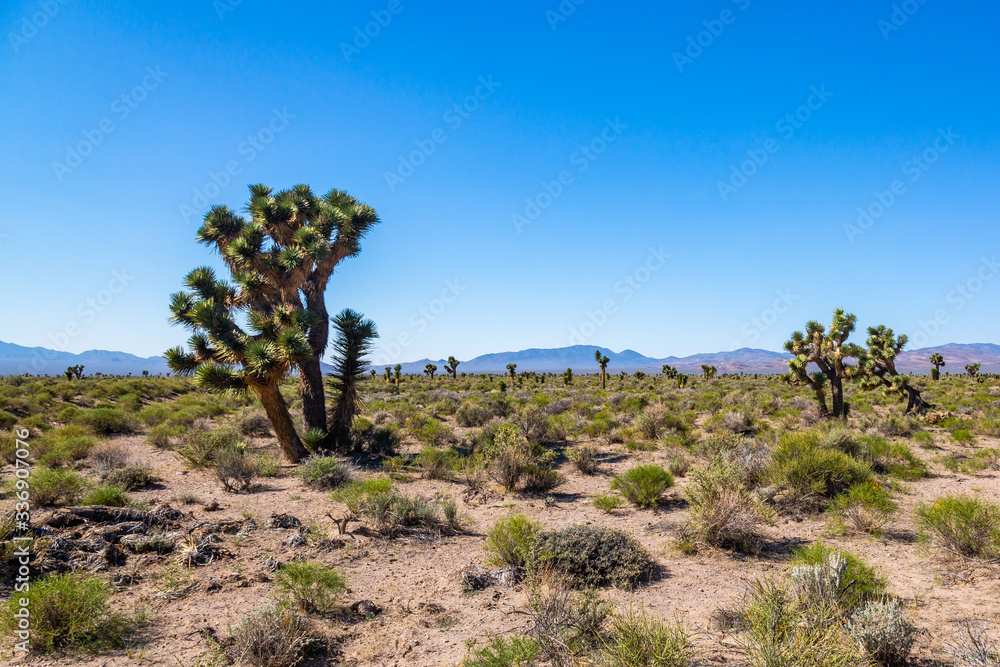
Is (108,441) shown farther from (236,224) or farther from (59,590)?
(59,590)

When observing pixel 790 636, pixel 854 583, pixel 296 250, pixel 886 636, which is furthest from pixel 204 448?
pixel 886 636

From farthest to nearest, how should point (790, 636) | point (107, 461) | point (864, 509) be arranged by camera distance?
point (107, 461) → point (864, 509) → point (790, 636)

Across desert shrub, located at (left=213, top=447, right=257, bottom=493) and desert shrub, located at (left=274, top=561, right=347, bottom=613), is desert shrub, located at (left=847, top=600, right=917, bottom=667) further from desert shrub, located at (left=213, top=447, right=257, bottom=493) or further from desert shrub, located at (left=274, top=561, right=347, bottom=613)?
desert shrub, located at (left=213, top=447, right=257, bottom=493)

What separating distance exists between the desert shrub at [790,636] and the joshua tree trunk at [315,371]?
12646 mm

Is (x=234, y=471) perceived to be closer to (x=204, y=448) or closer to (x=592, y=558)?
(x=204, y=448)

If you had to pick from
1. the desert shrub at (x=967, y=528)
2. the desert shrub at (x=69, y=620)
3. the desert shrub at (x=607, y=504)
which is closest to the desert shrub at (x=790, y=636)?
the desert shrub at (x=967, y=528)

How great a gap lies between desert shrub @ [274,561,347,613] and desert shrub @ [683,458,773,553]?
194 inches

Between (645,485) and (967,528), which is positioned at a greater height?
(645,485)

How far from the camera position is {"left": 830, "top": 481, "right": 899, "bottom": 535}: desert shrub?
24.8ft

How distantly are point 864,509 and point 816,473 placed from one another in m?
1.56

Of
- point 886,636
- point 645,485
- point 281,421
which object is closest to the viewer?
point 886,636

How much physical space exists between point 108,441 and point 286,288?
760 cm

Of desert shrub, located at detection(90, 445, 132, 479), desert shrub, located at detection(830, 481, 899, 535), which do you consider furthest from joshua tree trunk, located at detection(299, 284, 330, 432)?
desert shrub, located at detection(830, 481, 899, 535)

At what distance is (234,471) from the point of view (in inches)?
413
